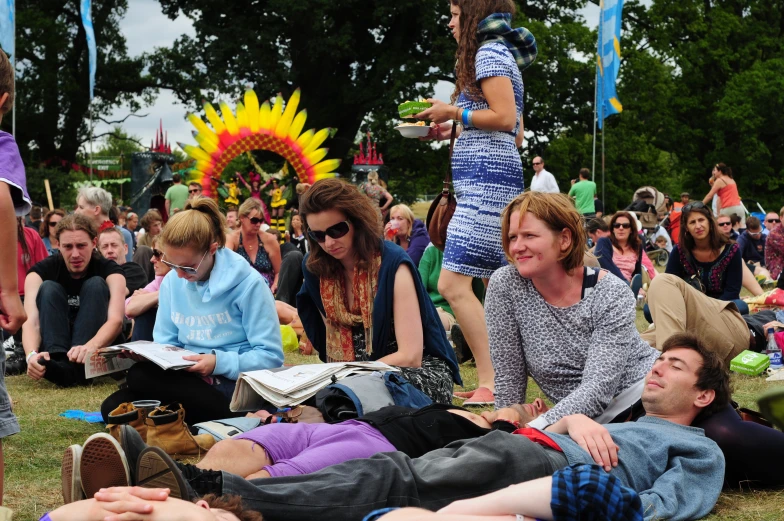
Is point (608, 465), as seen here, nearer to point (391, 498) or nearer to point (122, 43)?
point (391, 498)

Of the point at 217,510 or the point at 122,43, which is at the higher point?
the point at 122,43

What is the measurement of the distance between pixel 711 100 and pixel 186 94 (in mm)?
18039

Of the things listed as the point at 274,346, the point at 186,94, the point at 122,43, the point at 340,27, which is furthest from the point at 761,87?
the point at 274,346

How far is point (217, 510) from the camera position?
2410 millimetres

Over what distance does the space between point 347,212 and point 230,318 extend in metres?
0.82

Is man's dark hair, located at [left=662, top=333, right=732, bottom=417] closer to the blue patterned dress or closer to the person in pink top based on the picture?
the blue patterned dress

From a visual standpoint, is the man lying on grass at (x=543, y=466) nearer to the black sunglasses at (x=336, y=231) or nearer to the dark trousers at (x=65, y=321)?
the black sunglasses at (x=336, y=231)

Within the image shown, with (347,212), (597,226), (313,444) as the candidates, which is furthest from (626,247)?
(313,444)

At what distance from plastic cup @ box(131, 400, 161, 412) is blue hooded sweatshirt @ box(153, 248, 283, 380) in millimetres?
323

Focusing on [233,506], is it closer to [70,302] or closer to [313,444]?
[313,444]

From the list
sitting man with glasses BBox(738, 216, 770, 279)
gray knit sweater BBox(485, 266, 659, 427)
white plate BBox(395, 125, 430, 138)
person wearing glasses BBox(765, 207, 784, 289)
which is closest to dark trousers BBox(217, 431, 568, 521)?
gray knit sweater BBox(485, 266, 659, 427)

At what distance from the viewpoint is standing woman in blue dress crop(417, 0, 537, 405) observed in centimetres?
505

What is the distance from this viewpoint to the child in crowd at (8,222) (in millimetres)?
2871

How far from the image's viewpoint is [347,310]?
446 centimetres
